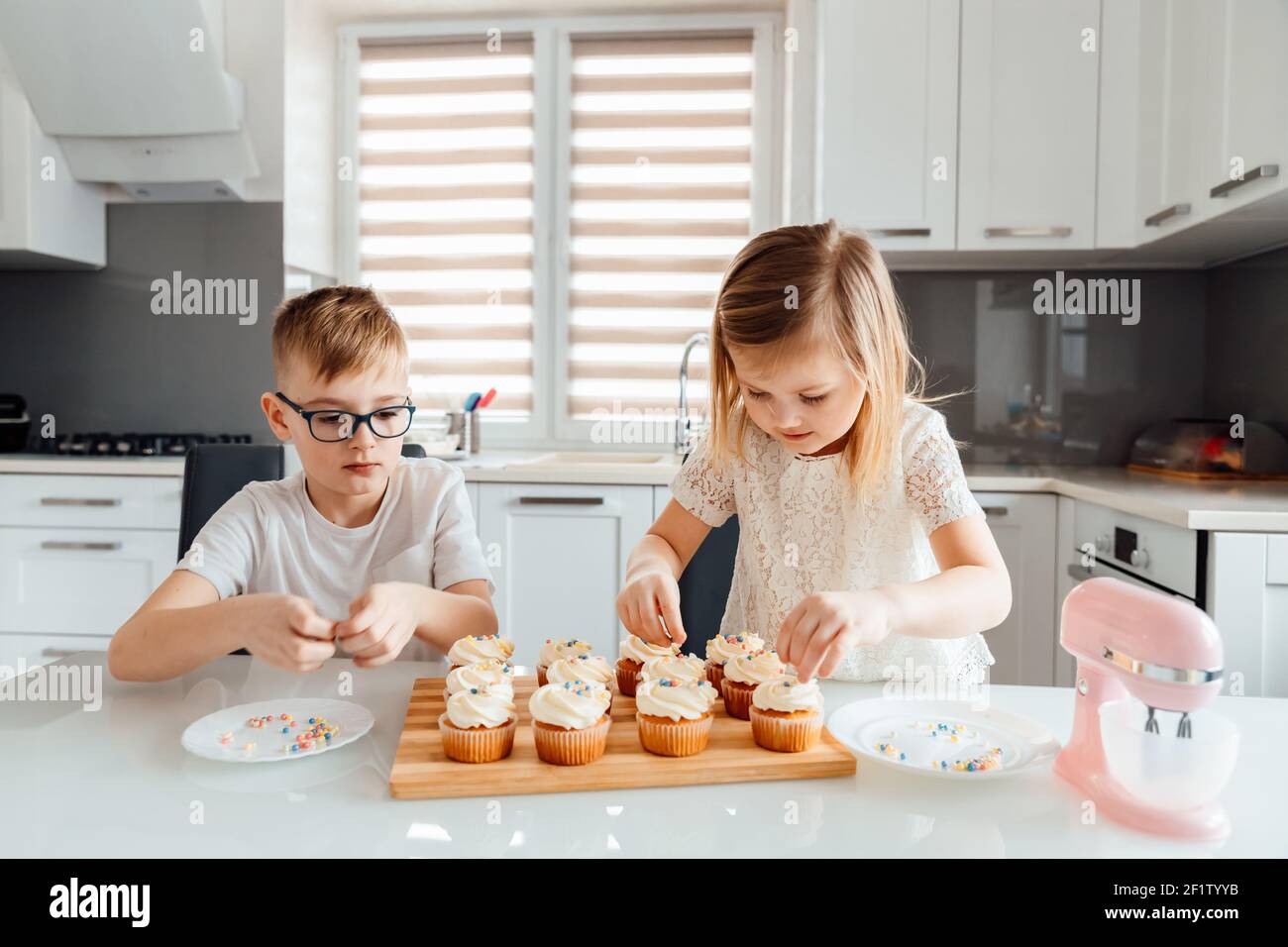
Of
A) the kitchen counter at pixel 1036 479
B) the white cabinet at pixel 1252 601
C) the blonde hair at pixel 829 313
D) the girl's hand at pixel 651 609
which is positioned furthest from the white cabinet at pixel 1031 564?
the girl's hand at pixel 651 609

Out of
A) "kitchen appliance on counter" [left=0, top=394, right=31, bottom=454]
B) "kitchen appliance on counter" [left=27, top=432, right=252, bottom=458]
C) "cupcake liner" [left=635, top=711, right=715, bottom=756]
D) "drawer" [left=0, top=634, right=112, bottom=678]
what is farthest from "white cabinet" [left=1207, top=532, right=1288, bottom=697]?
"kitchen appliance on counter" [left=0, top=394, right=31, bottom=454]

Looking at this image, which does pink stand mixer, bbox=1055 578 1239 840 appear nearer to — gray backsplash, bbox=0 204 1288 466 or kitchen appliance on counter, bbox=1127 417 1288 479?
kitchen appliance on counter, bbox=1127 417 1288 479

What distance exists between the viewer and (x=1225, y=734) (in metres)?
0.68

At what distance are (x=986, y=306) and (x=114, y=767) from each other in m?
2.86

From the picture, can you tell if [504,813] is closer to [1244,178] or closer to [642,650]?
[642,650]

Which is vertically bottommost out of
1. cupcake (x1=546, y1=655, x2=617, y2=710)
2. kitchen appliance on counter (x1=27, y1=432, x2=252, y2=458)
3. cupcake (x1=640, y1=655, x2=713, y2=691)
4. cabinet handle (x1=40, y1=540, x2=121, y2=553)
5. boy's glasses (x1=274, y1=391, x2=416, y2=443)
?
cabinet handle (x1=40, y1=540, x2=121, y2=553)

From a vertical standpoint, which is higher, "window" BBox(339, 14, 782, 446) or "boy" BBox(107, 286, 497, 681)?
"window" BBox(339, 14, 782, 446)

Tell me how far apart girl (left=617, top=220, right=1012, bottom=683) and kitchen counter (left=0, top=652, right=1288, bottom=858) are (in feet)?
0.55

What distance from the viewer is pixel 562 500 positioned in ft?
8.59

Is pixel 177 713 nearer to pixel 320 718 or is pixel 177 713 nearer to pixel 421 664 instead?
pixel 320 718

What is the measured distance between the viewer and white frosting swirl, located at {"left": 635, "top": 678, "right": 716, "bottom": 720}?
0.82 m

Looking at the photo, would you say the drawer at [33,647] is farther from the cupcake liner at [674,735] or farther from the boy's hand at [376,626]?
the cupcake liner at [674,735]

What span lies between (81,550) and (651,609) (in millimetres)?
2355
